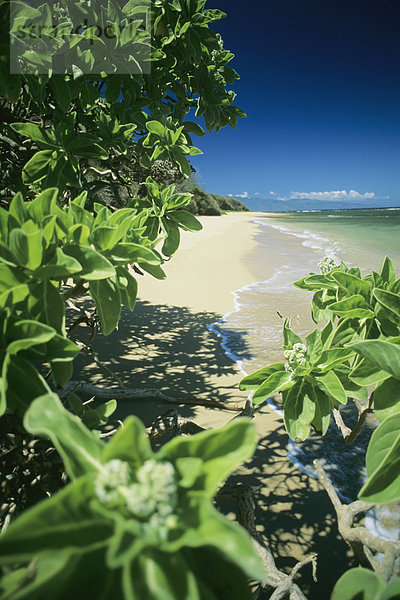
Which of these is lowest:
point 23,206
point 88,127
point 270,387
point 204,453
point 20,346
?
point 270,387

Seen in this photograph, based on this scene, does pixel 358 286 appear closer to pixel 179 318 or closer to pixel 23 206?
pixel 23 206

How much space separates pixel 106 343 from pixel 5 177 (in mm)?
4347

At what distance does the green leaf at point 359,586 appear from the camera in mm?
679

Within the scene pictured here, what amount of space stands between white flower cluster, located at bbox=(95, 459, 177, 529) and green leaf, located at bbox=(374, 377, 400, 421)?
671 millimetres

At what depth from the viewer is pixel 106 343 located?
6.59 meters

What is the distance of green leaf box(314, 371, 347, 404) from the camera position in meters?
1.09

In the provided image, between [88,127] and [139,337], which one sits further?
[139,337]

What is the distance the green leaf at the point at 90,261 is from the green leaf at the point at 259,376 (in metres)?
0.68

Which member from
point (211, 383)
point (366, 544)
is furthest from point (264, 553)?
point (211, 383)

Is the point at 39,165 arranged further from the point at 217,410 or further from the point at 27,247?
the point at 217,410

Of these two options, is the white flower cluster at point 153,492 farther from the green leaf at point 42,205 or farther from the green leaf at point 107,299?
the green leaf at point 42,205

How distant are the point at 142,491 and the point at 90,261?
0.54 meters

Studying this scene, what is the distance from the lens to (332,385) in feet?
3.72

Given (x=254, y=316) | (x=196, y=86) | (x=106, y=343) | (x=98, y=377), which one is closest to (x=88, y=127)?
(x=196, y=86)
